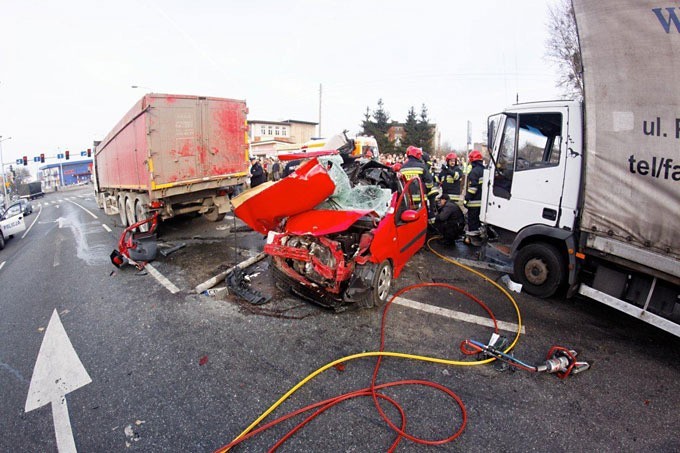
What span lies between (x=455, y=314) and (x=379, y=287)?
959 mm

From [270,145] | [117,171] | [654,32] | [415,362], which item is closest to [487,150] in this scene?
[654,32]

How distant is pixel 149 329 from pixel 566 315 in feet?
16.1

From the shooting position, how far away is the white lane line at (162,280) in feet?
16.3

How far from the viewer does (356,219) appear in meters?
3.85

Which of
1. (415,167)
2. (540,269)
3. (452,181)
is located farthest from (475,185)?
(540,269)

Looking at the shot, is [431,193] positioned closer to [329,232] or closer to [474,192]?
[474,192]

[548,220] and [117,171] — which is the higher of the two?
[117,171]

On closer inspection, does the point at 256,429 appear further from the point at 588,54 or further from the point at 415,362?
the point at 588,54

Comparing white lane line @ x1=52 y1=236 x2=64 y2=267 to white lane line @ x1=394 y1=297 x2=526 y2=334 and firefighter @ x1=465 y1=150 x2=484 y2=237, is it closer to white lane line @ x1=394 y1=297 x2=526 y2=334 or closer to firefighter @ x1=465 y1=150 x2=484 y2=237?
white lane line @ x1=394 y1=297 x2=526 y2=334

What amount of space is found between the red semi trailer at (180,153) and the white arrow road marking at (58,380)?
3946mm

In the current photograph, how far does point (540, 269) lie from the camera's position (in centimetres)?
427

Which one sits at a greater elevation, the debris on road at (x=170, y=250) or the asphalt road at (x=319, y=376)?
the debris on road at (x=170, y=250)

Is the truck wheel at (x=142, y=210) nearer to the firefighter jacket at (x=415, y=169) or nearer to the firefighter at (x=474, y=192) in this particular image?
the firefighter jacket at (x=415, y=169)

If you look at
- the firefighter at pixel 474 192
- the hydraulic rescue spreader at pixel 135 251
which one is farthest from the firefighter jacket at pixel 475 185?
the hydraulic rescue spreader at pixel 135 251
